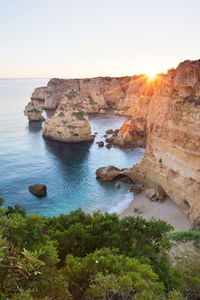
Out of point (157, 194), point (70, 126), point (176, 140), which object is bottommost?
point (157, 194)

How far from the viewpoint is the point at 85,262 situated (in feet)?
27.5

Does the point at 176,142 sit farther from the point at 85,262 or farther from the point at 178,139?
the point at 85,262

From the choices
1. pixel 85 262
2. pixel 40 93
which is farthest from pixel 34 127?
pixel 85 262

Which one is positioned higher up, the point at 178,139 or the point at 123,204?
the point at 178,139

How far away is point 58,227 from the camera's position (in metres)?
13.1

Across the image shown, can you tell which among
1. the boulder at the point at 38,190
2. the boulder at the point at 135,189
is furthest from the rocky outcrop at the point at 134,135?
the boulder at the point at 38,190

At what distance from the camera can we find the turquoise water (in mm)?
30031

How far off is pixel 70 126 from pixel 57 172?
63.6 ft

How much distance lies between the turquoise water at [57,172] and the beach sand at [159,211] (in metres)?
1.50

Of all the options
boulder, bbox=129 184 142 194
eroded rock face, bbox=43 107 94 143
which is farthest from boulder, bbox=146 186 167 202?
eroded rock face, bbox=43 107 94 143

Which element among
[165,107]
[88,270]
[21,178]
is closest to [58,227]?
[88,270]

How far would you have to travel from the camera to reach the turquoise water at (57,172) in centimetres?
3003

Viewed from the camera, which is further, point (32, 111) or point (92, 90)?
point (92, 90)

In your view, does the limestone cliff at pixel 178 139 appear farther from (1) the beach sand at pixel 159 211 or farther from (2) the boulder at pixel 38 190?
(2) the boulder at pixel 38 190
